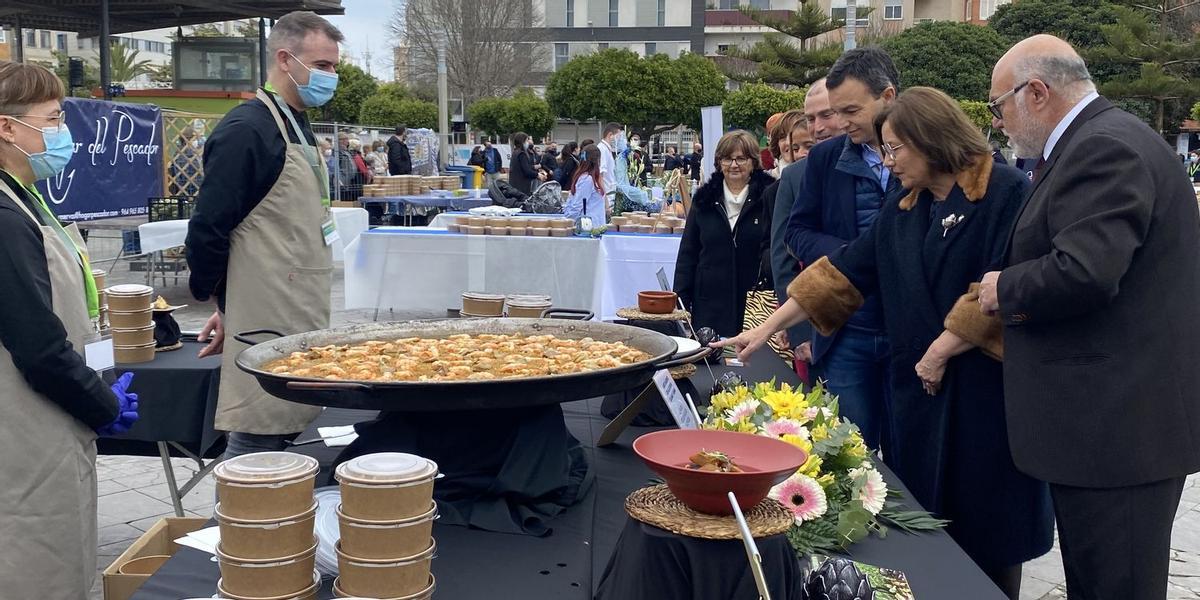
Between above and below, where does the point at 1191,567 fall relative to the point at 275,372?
below

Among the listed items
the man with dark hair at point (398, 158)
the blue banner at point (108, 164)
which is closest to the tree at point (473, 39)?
the man with dark hair at point (398, 158)

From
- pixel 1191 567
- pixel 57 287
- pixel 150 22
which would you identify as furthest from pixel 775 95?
pixel 57 287

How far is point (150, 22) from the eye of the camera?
1991cm

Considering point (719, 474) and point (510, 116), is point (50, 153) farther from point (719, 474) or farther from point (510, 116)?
point (510, 116)

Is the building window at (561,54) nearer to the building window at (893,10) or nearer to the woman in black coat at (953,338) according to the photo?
the building window at (893,10)

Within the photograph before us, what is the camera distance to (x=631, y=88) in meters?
41.5

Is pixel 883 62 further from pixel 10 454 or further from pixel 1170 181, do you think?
pixel 10 454

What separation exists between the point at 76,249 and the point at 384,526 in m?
1.51

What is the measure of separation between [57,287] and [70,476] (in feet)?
1.55

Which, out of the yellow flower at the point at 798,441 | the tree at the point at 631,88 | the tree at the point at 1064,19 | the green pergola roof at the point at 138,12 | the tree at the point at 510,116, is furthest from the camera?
the tree at the point at 631,88

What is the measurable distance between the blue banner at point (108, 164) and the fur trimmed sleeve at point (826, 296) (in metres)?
8.96

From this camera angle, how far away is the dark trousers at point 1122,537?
8.11 ft

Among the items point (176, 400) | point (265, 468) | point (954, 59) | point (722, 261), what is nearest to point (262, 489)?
point (265, 468)

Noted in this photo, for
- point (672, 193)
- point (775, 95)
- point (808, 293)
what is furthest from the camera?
point (775, 95)
